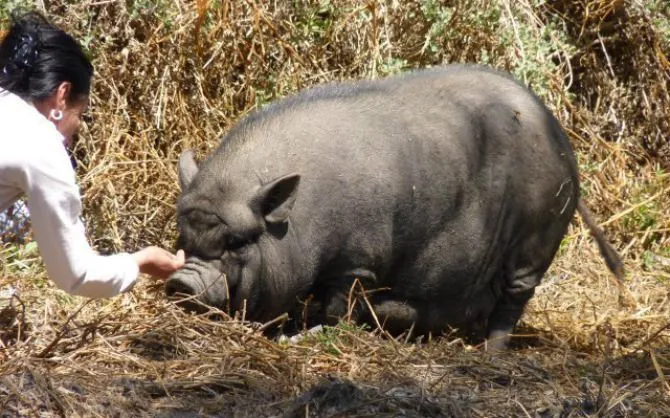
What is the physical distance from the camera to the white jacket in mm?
3678

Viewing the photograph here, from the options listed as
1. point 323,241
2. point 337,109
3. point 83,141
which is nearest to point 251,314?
point 323,241

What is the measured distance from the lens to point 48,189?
3678mm

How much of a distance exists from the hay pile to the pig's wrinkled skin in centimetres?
22

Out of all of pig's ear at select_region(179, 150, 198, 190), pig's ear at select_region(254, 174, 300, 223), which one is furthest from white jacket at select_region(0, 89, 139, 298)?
pig's ear at select_region(179, 150, 198, 190)

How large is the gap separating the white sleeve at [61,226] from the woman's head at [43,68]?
8.7 inches

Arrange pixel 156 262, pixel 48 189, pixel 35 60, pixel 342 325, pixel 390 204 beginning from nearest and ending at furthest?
1. pixel 48 189
2. pixel 35 60
3. pixel 156 262
4. pixel 342 325
5. pixel 390 204

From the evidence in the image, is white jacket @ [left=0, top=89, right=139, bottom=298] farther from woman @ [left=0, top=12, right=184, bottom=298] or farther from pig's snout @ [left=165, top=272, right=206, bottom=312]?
pig's snout @ [left=165, top=272, right=206, bottom=312]

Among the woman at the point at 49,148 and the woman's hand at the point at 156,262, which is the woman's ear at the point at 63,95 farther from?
the woman's hand at the point at 156,262

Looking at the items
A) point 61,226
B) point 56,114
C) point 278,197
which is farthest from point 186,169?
point 61,226

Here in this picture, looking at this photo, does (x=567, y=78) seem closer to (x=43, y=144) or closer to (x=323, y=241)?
(x=323, y=241)

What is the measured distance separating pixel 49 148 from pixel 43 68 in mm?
316

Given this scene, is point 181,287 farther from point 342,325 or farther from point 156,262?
point 342,325

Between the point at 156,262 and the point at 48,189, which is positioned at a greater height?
the point at 48,189

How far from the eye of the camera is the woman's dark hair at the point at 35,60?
151 inches
